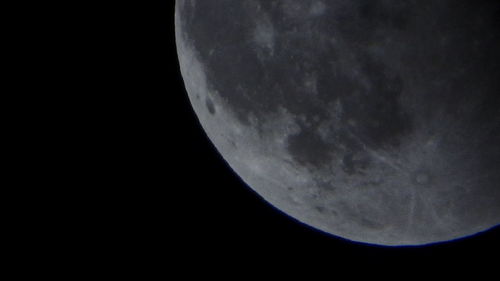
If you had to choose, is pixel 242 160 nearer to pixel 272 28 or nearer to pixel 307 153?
pixel 307 153

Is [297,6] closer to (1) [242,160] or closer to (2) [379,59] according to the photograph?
(2) [379,59]

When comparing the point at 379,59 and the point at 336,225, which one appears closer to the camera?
the point at 379,59

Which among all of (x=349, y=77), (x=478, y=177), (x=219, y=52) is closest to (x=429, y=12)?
(x=349, y=77)

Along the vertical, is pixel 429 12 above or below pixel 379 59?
above

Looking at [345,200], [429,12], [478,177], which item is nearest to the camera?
[429,12]

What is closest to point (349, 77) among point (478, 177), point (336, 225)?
point (478, 177)

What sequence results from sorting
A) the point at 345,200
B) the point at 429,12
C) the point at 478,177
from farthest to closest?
the point at 345,200 < the point at 478,177 < the point at 429,12

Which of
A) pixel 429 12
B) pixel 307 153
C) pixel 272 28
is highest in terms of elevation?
pixel 429 12
